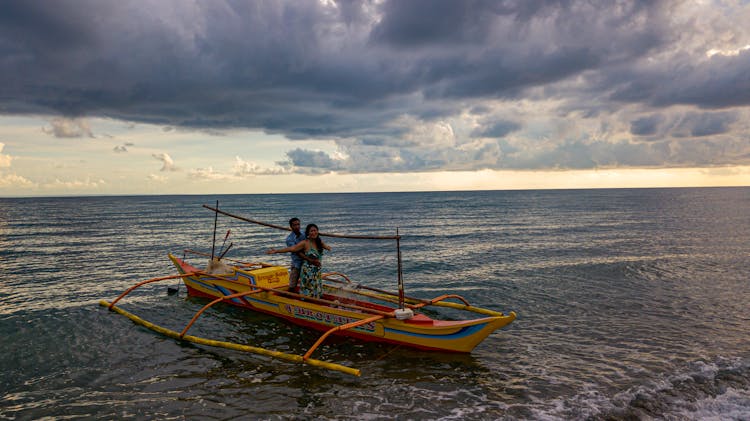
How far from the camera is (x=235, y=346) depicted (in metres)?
10.9

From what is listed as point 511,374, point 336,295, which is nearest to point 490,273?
point 336,295

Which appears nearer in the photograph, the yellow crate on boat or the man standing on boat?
the man standing on boat

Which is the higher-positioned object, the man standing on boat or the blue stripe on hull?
the man standing on boat

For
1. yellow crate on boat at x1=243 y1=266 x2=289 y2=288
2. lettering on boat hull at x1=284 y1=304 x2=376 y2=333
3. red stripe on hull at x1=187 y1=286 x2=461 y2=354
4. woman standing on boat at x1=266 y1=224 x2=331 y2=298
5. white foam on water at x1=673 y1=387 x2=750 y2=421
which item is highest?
woman standing on boat at x1=266 y1=224 x2=331 y2=298

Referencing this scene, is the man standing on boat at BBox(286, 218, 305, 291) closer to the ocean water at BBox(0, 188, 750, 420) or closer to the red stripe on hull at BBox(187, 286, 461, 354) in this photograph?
the red stripe on hull at BBox(187, 286, 461, 354)

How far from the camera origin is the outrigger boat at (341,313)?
10.6 metres

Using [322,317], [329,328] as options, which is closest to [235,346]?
[322,317]

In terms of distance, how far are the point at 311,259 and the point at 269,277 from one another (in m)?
3.35

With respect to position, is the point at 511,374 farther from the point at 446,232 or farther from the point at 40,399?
the point at 446,232

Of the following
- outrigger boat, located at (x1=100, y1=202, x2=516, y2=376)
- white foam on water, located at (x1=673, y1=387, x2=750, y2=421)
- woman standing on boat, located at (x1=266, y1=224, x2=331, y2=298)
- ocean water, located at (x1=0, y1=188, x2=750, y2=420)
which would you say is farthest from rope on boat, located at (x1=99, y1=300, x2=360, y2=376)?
white foam on water, located at (x1=673, y1=387, x2=750, y2=421)

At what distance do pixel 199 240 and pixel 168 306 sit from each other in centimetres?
2579

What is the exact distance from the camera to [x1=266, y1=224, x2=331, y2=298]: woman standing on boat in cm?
1237

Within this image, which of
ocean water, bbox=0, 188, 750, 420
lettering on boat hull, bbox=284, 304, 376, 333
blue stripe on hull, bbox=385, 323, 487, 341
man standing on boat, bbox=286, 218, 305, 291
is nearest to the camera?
ocean water, bbox=0, 188, 750, 420

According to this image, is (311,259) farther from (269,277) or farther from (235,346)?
(269,277)
